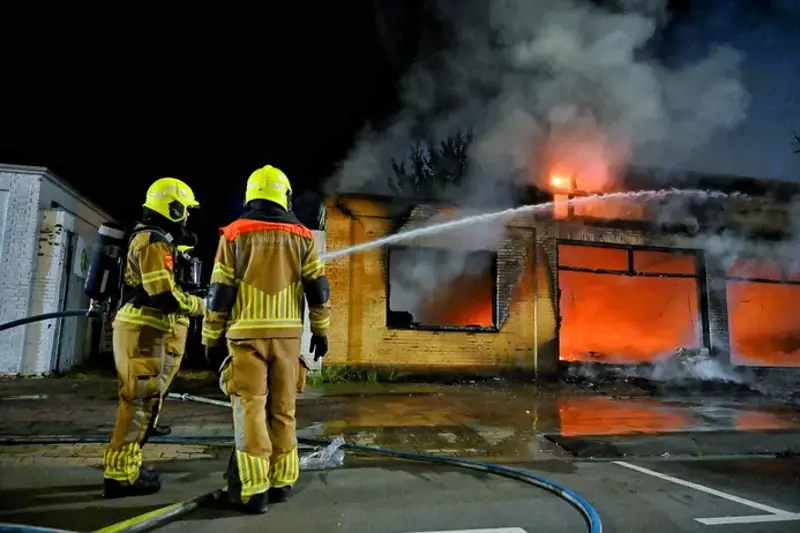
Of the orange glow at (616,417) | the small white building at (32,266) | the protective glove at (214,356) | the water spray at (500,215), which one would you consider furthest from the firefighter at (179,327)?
the small white building at (32,266)

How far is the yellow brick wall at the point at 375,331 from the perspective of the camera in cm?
1005

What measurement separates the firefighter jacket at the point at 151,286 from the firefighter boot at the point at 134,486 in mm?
871

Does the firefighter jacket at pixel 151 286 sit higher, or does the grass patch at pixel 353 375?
the firefighter jacket at pixel 151 286

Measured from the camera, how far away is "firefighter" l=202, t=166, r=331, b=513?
2.84m

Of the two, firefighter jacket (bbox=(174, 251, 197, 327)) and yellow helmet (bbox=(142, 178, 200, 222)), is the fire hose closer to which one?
firefighter jacket (bbox=(174, 251, 197, 327))

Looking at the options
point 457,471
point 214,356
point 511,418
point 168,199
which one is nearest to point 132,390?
point 214,356

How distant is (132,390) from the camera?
3.13 m

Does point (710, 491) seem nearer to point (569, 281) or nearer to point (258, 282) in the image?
point (258, 282)

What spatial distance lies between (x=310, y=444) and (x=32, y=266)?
7633 mm

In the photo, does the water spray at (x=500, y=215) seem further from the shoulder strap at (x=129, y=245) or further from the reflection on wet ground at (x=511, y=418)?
the shoulder strap at (x=129, y=245)

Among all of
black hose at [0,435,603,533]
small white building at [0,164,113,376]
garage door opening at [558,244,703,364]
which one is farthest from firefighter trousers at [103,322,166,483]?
garage door opening at [558,244,703,364]

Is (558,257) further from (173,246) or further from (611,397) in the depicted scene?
(173,246)

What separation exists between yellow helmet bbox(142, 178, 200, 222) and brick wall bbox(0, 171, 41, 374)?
762 centimetres

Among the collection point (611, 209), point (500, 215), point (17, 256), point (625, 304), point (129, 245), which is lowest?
point (129, 245)
